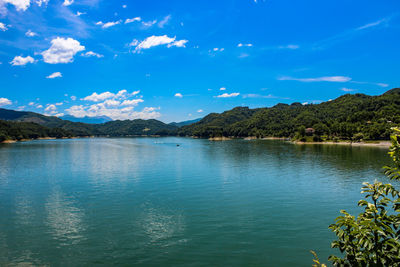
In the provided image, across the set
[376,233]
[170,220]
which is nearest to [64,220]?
[170,220]

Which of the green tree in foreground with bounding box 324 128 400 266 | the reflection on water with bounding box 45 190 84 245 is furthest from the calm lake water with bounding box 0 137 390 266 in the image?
the green tree in foreground with bounding box 324 128 400 266

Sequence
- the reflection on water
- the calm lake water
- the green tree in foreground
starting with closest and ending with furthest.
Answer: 1. the green tree in foreground
2. the calm lake water
3. the reflection on water

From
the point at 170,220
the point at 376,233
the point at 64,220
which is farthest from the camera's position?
the point at 64,220

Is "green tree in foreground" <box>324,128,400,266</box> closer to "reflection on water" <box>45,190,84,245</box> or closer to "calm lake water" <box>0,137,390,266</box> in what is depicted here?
"calm lake water" <box>0,137,390,266</box>

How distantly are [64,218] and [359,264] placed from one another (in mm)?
28999

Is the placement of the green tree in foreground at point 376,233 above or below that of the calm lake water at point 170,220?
above

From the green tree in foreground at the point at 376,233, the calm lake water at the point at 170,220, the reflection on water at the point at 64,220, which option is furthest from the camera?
the reflection on water at the point at 64,220

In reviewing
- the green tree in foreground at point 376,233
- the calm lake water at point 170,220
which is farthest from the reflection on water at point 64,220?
the green tree in foreground at point 376,233

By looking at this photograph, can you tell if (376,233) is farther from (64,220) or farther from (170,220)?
(64,220)

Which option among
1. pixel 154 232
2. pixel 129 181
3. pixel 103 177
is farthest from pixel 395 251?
pixel 103 177

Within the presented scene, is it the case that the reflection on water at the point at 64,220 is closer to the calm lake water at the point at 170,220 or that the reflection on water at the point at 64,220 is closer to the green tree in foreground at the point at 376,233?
the calm lake water at the point at 170,220

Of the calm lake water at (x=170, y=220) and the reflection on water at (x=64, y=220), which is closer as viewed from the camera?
the calm lake water at (x=170, y=220)

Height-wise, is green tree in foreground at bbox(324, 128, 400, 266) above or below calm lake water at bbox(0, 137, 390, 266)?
above

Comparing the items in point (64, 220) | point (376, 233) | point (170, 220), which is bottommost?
point (64, 220)
